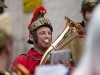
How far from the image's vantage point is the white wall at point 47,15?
282 inches

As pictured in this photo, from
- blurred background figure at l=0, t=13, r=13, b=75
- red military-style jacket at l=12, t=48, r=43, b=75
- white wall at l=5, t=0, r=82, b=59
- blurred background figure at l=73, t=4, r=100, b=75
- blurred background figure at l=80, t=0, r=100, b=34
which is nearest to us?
blurred background figure at l=73, t=4, r=100, b=75

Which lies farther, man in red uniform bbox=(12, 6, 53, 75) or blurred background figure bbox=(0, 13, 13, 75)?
man in red uniform bbox=(12, 6, 53, 75)

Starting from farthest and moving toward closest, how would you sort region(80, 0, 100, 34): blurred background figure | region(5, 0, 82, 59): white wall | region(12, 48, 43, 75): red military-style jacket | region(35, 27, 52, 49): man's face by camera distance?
region(5, 0, 82, 59): white wall, region(80, 0, 100, 34): blurred background figure, region(35, 27, 52, 49): man's face, region(12, 48, 43, 75): red military-style jacket

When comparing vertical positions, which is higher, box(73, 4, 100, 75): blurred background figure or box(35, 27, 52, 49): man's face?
box(73, 4, 100, 75): blurred background figure

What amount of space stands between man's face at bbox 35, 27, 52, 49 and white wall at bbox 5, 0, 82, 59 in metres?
2.73

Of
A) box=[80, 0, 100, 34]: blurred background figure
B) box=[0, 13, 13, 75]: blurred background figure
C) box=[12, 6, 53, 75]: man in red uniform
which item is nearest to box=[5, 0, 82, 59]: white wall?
box=[80, 0, 100, 34]: blurred background figure

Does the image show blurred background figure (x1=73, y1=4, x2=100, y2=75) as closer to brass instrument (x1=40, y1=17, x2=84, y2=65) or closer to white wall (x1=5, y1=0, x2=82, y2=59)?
brass instrument (x1=40, y1=17, x2=84, y2=65)

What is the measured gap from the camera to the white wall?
715cm

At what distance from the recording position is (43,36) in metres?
4.33

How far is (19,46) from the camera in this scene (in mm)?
7160

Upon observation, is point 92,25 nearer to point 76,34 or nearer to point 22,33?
point 76,34

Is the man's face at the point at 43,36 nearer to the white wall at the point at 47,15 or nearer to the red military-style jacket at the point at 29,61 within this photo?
the red military-style jacket at the point at 29,61

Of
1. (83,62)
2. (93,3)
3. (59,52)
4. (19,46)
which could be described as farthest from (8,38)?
(19,46)

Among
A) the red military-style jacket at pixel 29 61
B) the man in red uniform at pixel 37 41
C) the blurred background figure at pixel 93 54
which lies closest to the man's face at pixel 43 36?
the man in red uniform at pixel 37 41
